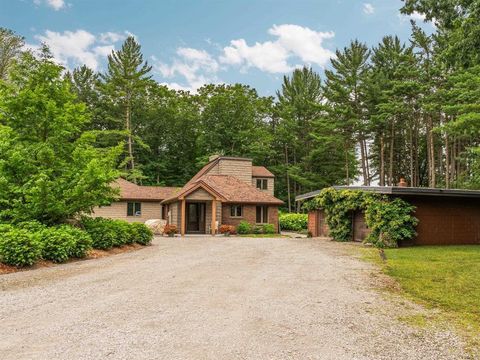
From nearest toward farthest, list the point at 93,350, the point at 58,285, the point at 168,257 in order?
the point at 93,350 < the point at 58,285 < the point at 168,257

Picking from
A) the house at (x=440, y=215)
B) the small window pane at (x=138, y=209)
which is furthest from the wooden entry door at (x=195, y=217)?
the house at (x=440, y=215)

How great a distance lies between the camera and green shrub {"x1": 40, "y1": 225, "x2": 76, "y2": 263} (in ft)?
35.4

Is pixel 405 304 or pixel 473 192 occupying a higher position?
pixel 473 192

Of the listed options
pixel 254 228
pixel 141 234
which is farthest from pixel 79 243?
pixel 254 228

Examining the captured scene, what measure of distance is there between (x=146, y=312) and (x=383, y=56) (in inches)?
1456

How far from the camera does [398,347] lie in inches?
180

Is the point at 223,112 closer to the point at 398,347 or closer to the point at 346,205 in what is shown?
the point at 346,205

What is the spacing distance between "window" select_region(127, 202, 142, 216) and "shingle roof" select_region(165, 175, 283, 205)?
13.7 feet

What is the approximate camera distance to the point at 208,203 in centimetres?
2731

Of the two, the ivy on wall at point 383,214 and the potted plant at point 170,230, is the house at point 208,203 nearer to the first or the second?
the potted plant at point 170,230

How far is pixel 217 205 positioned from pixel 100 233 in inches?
537

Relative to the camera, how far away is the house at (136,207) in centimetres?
3025

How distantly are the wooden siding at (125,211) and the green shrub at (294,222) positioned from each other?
10321 mm

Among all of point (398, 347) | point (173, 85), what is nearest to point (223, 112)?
point (173, 85)
